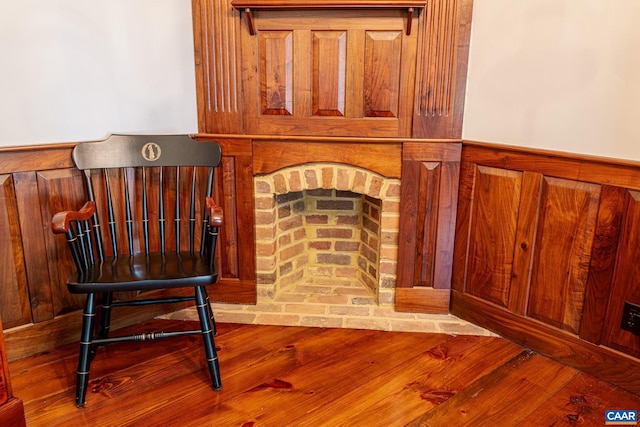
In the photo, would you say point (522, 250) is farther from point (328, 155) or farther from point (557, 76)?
point (328, 155)

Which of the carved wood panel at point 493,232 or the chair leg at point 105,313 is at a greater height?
the carved wood panel at point 493,232

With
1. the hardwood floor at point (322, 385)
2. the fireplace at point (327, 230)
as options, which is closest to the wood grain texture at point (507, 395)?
the hardwood floor at point (322, 385)

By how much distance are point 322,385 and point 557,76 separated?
1.57 m

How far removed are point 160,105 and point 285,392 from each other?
1446 millimetres

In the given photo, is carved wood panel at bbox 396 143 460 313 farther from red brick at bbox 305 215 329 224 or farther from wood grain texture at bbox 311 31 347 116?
red brick at bbox 305 215 329 224

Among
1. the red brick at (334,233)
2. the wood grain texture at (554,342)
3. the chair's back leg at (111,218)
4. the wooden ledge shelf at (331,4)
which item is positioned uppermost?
the wooden ledge shelf at (331,4)

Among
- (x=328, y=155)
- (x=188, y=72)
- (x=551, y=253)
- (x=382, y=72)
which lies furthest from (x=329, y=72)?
(x=551, y=253)

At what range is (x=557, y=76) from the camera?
201 centimetres

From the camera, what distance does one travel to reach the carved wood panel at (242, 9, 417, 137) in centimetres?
234

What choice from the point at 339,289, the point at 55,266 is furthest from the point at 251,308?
the point at 55,266

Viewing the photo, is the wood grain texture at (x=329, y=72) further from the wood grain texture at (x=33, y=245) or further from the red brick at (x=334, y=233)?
the wood grain texture at (x=33, y=245)

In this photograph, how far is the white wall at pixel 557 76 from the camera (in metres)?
1.82

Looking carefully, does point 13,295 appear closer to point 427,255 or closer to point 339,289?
point 339,289

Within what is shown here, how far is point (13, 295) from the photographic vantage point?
82.1 inches
